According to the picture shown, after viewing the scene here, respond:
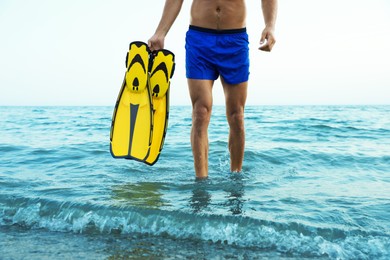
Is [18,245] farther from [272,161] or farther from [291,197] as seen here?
[272,161]

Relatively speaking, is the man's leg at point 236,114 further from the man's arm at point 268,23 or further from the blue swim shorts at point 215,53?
the man's arm at point 268,23

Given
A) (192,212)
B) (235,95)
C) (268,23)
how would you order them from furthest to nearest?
(235,95), (268,23), (192,212)

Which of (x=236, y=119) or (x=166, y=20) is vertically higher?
(x=166, y=20)

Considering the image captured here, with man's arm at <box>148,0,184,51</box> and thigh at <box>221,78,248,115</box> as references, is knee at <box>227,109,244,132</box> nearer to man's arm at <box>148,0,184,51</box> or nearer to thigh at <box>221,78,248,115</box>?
thigh at <box>221,78,248,115</box>

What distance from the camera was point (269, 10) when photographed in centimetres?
366

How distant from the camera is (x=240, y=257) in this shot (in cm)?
221

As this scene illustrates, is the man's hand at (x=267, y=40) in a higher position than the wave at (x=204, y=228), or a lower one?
higher

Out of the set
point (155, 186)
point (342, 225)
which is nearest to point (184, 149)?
point (155, 186)

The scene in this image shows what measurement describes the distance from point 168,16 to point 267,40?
86 centimetres

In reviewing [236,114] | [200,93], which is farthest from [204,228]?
[236,114]

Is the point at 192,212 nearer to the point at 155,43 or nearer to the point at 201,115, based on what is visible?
the point at 201,115

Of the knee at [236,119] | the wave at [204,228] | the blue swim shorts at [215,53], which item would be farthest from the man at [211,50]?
the wave at [204,228]

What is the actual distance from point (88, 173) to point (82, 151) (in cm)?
197

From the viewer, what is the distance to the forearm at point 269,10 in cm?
363
